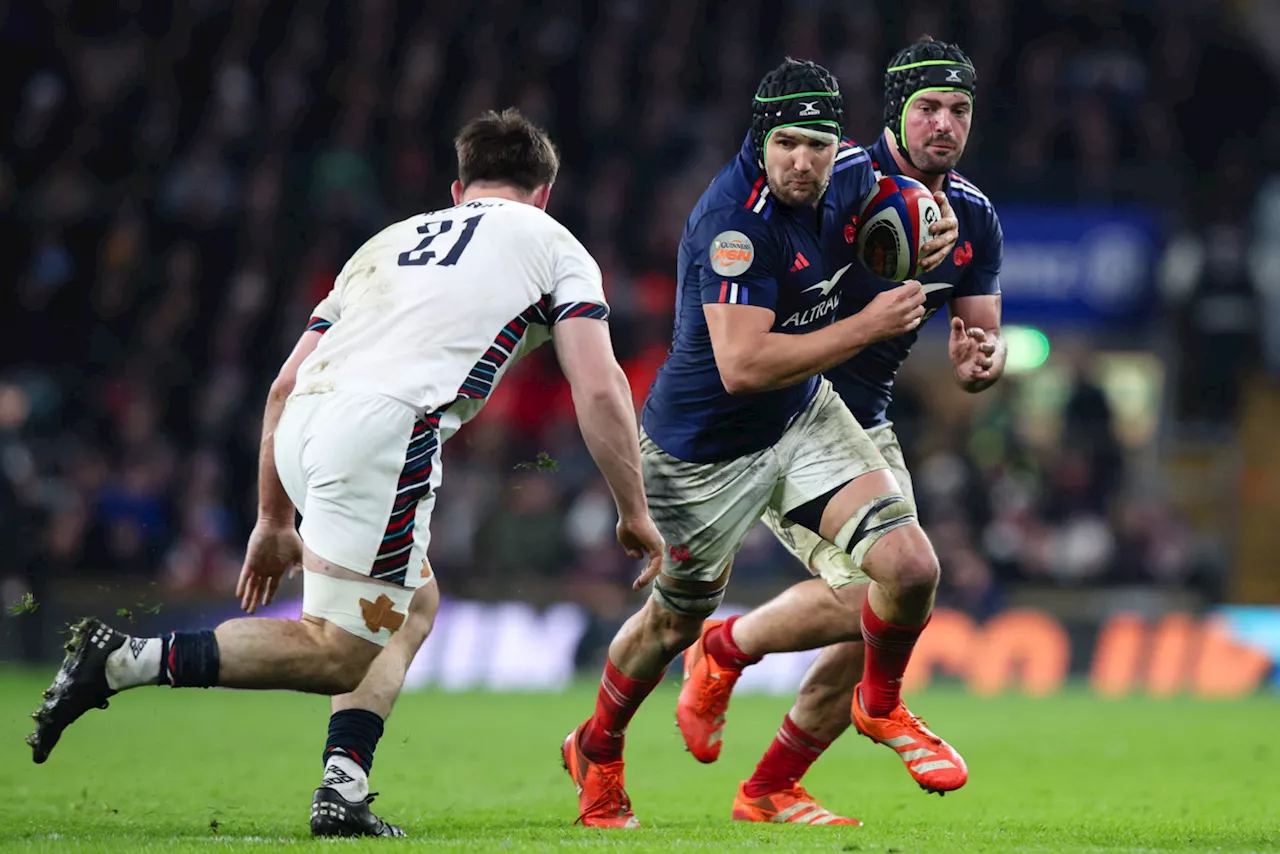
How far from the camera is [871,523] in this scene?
20.8 feet

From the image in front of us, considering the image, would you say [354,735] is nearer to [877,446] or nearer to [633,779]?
[877,446]

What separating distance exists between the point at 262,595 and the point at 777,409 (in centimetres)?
193

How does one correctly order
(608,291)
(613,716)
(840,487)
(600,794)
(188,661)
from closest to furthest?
(188,661) → (840,487) → (600,794) → (613,716) → (608,291)

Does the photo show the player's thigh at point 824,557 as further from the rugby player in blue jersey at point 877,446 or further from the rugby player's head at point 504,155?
the rugby player's head at point 504,155

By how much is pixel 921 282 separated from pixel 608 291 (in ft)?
38.7

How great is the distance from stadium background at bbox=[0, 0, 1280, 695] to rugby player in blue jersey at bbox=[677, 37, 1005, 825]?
315 inches

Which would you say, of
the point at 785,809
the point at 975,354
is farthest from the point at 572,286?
the point at 785,809

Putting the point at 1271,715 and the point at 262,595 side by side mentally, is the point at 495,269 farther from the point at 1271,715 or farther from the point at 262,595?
the point at 1271,715

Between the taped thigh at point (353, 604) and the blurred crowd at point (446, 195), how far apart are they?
1010 centimetres

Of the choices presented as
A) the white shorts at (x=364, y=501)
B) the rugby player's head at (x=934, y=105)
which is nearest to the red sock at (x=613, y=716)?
the white shorts at (x=364, y=501)

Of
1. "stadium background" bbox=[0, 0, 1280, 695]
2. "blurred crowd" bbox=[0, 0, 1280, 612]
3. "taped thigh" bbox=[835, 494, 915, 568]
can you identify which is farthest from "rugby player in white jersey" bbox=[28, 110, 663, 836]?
"blurred crowd" bbox=[0, 0, 1280, 612]

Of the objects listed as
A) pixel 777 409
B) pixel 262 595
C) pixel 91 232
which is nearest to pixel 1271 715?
pixel 777 409

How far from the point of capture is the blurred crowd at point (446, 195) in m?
16.4

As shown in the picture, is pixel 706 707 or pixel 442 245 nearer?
pixel 442 245
